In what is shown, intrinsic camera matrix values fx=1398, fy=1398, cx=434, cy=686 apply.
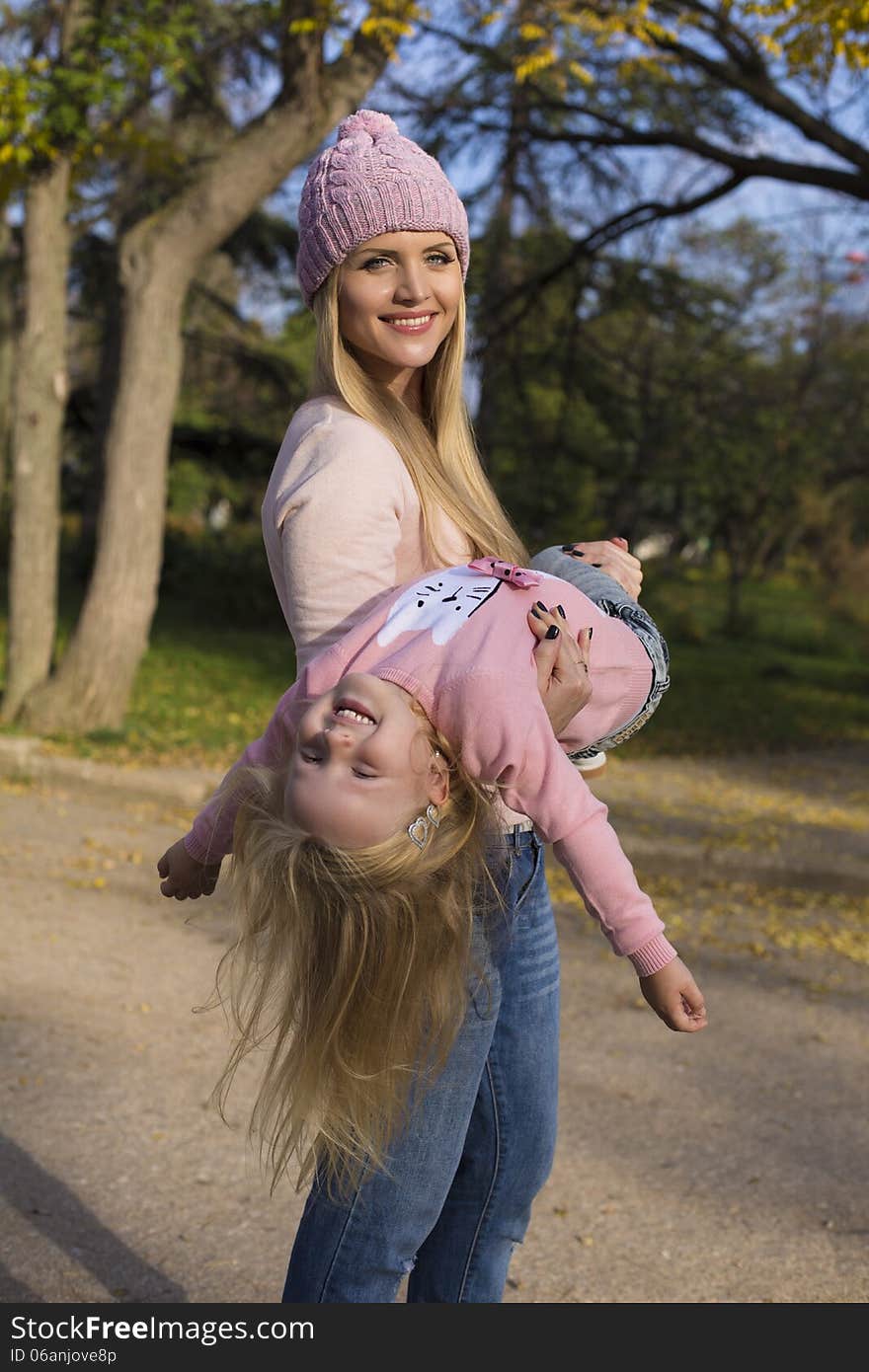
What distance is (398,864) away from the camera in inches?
70.9

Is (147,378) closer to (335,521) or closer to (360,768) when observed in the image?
(335,521)

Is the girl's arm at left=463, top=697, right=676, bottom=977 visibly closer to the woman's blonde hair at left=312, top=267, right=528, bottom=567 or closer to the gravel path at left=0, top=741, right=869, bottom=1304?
the woman's blonde hair at left=312, top=267, right=528, bottom=567

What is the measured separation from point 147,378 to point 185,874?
27.7 ft

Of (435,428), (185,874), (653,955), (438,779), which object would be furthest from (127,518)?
(653,955)

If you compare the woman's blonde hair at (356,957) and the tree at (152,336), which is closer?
the woman's blonde hair at (356,957)

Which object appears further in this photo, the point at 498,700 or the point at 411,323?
the point at 411,323

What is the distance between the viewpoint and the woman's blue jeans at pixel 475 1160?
6.54ft

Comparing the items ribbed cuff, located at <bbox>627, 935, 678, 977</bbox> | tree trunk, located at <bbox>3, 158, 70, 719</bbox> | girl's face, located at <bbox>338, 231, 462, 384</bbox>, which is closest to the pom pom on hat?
girl's face, located at <bbox>338, 231, 462, 384</bbox>

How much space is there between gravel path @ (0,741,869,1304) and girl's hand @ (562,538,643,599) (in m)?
1.70

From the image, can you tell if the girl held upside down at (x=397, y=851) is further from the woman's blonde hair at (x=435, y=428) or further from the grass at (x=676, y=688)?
the grass at (x=676, y=688)

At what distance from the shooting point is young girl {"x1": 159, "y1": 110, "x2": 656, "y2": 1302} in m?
1.98


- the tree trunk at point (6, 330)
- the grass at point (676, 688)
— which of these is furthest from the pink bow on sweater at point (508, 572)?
the tree trunk at point (6, 330)

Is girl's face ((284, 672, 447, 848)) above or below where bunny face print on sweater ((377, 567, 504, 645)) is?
below

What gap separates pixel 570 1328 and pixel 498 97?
12.0 metres
